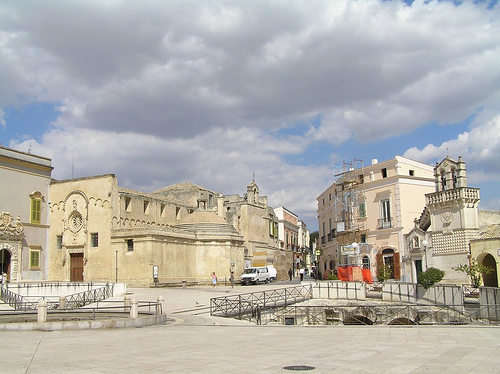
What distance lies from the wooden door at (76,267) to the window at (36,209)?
486 centimetres

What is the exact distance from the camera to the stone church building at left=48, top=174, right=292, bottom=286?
145 ft

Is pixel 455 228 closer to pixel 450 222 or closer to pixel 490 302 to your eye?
pixel 450 222

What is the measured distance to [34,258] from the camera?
4678 cm

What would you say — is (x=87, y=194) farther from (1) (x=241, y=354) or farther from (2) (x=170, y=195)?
(1) (x=241, y=354)

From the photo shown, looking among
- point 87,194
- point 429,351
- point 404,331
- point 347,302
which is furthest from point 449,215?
point 87,194

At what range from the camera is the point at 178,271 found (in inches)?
1829

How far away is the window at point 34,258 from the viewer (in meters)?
46.5

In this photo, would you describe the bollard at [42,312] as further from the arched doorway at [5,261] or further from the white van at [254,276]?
the white van at [254,276]

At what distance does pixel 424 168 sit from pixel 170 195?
1258 inches

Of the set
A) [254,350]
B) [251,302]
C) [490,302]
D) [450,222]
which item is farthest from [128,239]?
[254,350]

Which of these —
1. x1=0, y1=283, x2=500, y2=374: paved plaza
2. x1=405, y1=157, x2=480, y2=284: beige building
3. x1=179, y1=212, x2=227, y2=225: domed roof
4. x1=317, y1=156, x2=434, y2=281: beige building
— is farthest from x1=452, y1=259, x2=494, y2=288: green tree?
x1=179, y1=212, x2=227, y2=225: domed roof

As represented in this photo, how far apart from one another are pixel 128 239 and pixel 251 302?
19601 millimetres

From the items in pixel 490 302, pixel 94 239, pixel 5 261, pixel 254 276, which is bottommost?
pixel 490 302

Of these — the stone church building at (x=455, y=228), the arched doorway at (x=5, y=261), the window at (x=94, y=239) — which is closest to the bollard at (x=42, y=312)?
the stone church building at (x=455, y=228)
